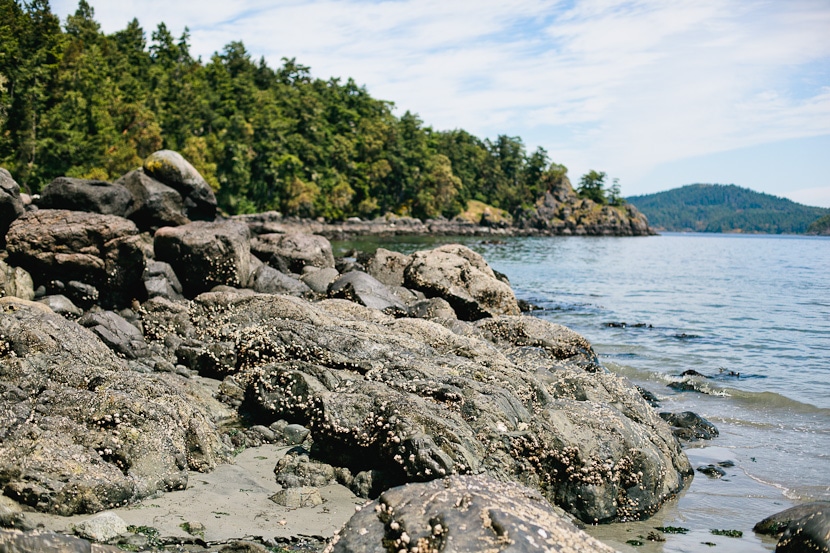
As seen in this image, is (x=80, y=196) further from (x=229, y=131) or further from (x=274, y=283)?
(x=229, y=131)

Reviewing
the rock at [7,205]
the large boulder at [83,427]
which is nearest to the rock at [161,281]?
the rock at [7,205]

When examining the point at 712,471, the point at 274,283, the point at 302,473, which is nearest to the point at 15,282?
the point at 274,283

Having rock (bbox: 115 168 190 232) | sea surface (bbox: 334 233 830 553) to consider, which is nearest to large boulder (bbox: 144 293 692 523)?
sea surface (bbox: 334 233 830 553)

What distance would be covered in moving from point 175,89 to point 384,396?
292 ft

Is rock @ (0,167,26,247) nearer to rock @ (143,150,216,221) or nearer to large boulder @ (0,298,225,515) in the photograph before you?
rock @ (143,150,216,221)

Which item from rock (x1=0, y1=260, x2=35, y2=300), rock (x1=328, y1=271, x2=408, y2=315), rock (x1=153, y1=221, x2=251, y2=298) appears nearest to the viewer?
rock (x1=0, y1=260, x2=35, y2=300)

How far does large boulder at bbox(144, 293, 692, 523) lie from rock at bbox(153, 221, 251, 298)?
24.5ft

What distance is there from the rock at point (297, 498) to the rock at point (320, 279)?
1485cm

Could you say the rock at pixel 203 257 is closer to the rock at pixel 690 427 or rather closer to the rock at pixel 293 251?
the rock at pixel 293 251

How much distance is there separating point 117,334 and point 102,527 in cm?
901

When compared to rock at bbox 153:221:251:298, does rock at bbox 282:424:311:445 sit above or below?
below

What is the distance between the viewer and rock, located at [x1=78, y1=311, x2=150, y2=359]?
49.2 ft

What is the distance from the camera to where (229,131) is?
3664 inches

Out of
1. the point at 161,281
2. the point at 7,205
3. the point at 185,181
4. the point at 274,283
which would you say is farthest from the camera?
the point at 185,181
